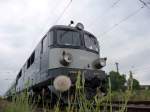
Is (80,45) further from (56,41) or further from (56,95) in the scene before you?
(56,95)

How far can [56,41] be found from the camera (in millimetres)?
9531

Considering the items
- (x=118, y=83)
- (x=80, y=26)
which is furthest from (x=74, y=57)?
(x=118, y=83)

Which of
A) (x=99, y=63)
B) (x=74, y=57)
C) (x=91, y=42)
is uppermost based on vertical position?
(x=91, y=42)

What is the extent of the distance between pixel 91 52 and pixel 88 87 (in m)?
1.49

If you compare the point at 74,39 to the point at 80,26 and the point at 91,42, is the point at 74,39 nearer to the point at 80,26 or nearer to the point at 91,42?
the point at 80,26

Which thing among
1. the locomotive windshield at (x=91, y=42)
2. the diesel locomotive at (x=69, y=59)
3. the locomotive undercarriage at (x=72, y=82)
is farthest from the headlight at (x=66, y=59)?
the locomotive windshield at (x=91, y=42)

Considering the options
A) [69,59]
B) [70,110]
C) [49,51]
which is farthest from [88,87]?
[70,110]

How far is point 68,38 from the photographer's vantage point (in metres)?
9.91

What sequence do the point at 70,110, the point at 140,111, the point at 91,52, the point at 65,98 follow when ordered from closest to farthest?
1. the point at 70,110
2. the point at 140,111
3. the point at 65,98
4. the point at 91,52

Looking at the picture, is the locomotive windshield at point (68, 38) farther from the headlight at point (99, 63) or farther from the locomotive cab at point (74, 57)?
the headlight at point (99, 63)

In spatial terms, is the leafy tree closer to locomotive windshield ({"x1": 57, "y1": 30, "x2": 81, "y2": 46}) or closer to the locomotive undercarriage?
the locomotive undercarriage

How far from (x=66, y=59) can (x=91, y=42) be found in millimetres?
2002

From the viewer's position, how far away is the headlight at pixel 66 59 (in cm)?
890

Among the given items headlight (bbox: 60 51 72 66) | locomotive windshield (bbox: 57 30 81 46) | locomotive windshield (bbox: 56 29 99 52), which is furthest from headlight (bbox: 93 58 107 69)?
headlight (bbox: 60 51 72 66)
